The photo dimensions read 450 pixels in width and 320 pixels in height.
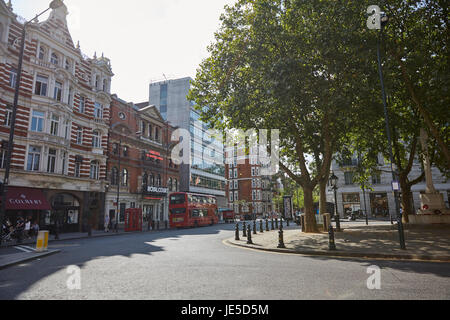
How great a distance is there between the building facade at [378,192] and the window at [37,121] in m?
37.7

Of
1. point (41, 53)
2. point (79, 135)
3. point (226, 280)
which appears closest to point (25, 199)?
point (79, 135)

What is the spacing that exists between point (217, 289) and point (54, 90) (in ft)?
86.4

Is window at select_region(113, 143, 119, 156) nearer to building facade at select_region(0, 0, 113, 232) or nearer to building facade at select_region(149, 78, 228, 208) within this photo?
building facade at select_region(0, 0, 113, 232)

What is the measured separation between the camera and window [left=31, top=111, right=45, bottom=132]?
2353 centimetres

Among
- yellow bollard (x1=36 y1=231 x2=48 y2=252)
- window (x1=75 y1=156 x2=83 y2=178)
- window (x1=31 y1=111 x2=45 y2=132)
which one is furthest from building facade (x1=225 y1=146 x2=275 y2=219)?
yellow bollard (x1=36 y1=231 x2=48 y2=252)

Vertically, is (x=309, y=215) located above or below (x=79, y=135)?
below

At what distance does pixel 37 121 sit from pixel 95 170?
757cm

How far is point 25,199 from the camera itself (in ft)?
70.7

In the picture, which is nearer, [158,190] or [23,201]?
[23,201]

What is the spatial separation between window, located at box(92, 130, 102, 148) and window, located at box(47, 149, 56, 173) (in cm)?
506

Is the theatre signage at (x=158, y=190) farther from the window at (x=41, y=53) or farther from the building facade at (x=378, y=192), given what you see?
the building facade at (x=378, y=192)

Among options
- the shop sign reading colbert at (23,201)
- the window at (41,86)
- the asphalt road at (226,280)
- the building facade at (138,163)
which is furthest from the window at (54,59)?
the asphalt road at (226,280)

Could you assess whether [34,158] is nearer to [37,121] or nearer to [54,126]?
[37,121]

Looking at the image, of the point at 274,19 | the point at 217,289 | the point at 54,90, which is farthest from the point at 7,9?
the point at 217,289
